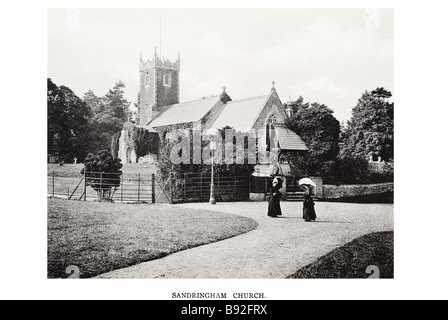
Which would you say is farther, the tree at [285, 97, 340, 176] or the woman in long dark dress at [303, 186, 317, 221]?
the tree at [285, 97, 340, 176]

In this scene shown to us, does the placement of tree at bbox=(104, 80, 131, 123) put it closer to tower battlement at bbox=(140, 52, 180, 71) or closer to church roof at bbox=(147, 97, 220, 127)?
tower battlement at bbox=(140, 52, 180, 71)

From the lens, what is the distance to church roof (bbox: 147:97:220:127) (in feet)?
46.6

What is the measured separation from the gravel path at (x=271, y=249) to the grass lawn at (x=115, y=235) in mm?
255

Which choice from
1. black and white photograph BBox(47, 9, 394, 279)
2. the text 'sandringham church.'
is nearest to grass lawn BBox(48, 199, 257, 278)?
black and white photograph BBox(47, 9, 394, 279)

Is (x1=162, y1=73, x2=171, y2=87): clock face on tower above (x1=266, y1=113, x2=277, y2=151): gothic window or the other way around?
above

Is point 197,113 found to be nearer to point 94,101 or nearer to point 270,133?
point 270,133

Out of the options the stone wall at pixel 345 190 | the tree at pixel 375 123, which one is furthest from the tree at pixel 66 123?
the stone wall at pixel 345 190

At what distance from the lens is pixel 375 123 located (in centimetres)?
854

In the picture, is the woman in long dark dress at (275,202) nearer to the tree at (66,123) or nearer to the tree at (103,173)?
the tree at (103,173)

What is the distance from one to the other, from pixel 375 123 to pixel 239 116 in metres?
6.33

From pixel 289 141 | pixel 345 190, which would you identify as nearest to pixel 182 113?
pixel 289 141

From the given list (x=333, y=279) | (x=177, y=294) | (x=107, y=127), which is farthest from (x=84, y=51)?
(x=333, y=279)

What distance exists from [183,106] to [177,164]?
4.43 m

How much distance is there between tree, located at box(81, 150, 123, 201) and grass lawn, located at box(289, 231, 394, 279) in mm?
5536
